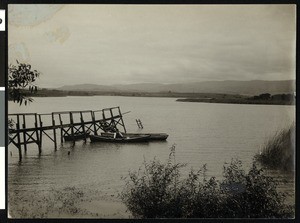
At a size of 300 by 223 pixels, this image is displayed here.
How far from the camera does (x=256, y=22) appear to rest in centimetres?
432

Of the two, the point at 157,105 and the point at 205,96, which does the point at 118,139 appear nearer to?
the point at 157,105

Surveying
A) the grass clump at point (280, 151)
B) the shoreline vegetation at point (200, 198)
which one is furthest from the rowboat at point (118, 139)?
the grass clump at point (280, 151)

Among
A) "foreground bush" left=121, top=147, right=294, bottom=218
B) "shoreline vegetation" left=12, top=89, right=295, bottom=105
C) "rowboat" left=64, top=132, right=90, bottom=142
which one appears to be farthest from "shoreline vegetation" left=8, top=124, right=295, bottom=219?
"rowboat" left=64, top=132, right=90, bottom=142

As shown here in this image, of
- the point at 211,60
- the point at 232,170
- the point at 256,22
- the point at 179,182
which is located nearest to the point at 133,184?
the point at 179,182

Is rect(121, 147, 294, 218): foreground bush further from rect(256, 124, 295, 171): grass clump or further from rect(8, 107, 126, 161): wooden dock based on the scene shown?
rect(8, 107, 126, 161): wooden dock

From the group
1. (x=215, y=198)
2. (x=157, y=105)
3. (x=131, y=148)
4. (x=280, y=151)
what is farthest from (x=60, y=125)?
(x=280, y=151)

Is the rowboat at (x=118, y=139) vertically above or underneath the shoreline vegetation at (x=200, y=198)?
above

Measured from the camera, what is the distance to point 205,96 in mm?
4379

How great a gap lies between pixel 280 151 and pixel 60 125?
59.5 inches

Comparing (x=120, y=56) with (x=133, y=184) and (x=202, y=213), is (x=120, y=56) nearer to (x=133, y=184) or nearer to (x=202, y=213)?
(x=133, y=184)

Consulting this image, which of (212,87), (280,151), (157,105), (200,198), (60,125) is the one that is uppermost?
(212,87)

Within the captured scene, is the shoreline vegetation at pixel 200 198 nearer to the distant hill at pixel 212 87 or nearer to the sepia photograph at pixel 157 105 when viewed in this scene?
the sepia photograph at pixel 157 105

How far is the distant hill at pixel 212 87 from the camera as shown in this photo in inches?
171

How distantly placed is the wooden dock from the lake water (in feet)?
0.12
